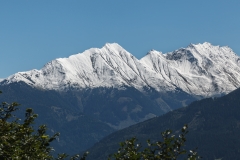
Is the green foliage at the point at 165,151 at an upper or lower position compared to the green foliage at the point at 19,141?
lower

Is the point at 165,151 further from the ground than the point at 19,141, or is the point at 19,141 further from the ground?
the point at 19,141

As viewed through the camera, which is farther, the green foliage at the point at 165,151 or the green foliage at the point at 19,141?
the green foliage at the point at 19,141

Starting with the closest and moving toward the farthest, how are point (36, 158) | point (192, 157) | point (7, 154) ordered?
point (192, 157) < point (7, 154) < point (36, 158)

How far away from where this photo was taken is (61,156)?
60.6m

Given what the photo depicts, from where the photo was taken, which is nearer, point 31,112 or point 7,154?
point 7,154

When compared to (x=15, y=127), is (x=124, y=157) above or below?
below

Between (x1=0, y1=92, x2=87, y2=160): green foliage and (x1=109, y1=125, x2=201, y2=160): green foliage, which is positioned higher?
(x1=0, y1=92, x2=87, y2=160): green foliage

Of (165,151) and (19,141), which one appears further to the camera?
(19,141)

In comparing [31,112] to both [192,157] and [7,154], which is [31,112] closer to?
[7,154]

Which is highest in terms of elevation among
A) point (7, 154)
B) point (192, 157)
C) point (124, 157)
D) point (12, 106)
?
point (12, 106)

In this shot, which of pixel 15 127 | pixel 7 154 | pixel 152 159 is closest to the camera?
pixel 152 159

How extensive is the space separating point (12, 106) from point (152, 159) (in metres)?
22.4

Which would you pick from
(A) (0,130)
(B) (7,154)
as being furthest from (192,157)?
(A) (0,130)

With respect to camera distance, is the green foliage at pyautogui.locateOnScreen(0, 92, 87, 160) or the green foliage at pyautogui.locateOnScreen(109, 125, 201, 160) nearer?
the green foliage at pyautogui.locateOnScreen(109, 125, 201, 160)
